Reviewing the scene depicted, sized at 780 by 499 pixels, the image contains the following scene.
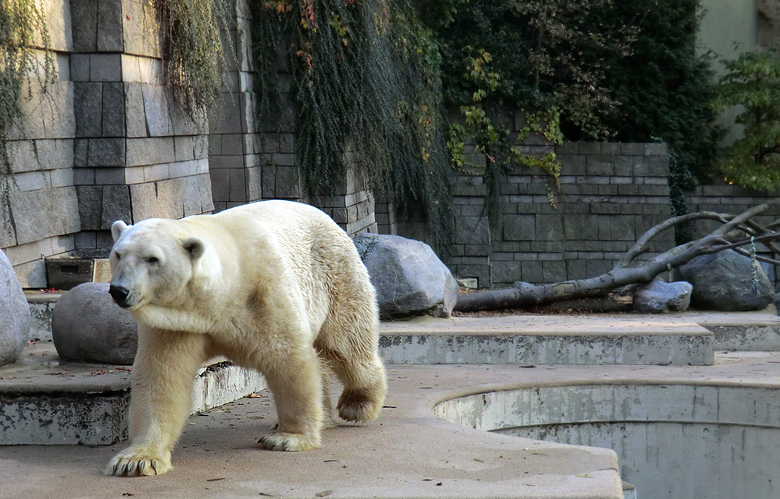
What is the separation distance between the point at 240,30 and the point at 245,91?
54cm

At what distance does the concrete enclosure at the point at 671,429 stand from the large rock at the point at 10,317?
9.01 ft

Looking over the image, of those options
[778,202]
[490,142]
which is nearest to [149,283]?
[490,142]

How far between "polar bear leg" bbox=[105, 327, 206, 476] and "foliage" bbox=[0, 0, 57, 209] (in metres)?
2.44

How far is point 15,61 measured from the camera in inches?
201

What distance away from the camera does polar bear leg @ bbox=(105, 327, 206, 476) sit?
312 centimetres

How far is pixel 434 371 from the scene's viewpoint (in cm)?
596

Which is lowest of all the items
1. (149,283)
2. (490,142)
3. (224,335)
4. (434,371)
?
(434,371)

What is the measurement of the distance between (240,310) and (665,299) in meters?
6.11

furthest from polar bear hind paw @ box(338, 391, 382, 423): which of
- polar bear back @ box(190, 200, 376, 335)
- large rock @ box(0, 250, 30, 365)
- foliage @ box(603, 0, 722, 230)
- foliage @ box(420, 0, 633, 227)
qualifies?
foliage @ box(603, 0, 722, 230)

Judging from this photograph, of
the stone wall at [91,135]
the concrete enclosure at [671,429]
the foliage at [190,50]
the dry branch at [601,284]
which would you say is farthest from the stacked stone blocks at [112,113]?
the dry branch at [601,284]

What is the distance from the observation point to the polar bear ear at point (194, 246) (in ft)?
9.63

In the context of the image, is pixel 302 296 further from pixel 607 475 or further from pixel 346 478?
pixel 607 475

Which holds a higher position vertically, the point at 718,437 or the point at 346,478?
the point at 346,478

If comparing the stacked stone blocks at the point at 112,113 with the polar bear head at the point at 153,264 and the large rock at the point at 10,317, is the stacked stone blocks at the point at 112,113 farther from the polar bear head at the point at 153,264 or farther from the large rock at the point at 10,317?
the polar bear head at the point at 153,264
